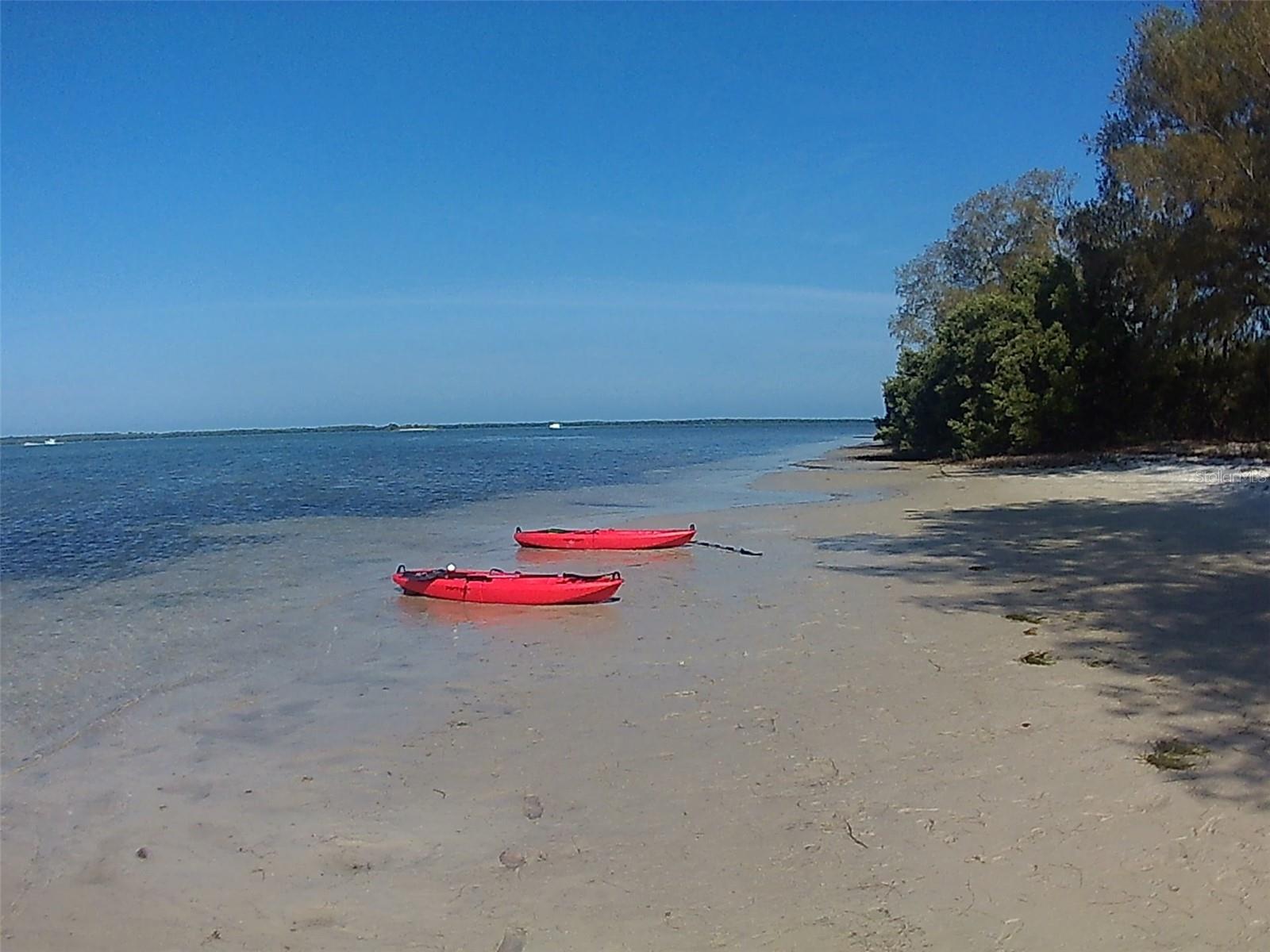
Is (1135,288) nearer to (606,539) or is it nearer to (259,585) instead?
(606,539)

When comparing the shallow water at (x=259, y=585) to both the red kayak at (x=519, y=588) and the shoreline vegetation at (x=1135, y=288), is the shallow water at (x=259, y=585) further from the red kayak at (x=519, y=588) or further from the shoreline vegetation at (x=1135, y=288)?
the shoreline vegetation at (x=1135, y=288)

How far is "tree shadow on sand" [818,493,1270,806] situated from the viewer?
691cm

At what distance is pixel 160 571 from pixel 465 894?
1585 centimetres

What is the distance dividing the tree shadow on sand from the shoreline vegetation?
25.1 ft

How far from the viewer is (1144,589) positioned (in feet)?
37.6

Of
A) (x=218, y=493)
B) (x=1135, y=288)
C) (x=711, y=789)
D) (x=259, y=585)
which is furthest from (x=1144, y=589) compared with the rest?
(x=218, y=493)

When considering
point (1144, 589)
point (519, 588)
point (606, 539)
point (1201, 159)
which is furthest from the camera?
point (1201, 159)

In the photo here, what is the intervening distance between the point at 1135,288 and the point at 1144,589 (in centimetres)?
2324

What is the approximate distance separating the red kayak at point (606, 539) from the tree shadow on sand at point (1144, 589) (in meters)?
2.77

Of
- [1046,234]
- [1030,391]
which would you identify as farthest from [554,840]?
[1046,234]

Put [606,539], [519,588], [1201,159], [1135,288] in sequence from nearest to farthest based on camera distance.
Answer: [519,588], [606,539], [1201,159], [1135,288]

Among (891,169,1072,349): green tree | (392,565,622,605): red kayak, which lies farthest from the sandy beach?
(891,169,1072,349): green tree

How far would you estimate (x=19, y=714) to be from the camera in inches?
377

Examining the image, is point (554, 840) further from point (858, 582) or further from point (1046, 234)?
point (1046, 234)
